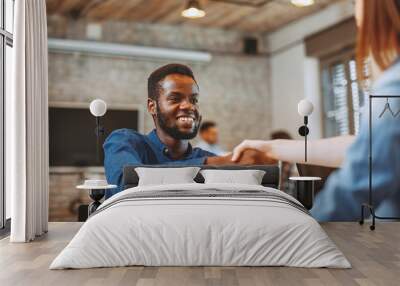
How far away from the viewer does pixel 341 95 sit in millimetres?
6945

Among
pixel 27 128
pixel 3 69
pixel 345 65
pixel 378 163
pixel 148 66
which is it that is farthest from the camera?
pixel 148 66

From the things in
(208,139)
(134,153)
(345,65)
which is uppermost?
(345,65)

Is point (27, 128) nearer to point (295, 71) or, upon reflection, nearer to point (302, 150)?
point (302, 150)

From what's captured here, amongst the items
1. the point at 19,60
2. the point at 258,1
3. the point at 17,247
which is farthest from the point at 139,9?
the point at 17,247

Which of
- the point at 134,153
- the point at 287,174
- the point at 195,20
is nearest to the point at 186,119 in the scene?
the point at 134,153

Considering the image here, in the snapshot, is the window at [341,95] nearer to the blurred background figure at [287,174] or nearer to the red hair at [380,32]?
the red hair at [380,32]

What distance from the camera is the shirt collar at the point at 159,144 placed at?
6043 millimetres

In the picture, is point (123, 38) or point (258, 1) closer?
point (258, 1)

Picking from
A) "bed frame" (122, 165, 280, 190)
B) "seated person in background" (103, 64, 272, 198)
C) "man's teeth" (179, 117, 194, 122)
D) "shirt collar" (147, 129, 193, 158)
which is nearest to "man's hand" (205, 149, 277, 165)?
"seated person in background" (103, 64, 272, 198)

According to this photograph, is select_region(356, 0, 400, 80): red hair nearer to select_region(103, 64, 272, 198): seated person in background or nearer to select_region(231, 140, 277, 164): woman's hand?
select_region(231, 140, 277, 164): woman's hand

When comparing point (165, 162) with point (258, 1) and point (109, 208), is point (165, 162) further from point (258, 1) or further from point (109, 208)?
point (258, 1)

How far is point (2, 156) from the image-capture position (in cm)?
570

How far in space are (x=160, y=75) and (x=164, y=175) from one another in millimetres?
1307

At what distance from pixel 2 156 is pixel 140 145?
144 cm
